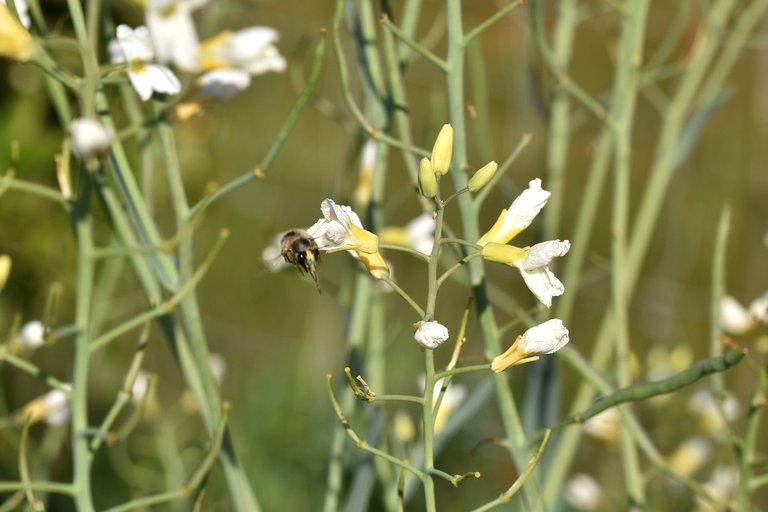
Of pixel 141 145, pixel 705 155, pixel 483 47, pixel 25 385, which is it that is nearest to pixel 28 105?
pixel 25 385

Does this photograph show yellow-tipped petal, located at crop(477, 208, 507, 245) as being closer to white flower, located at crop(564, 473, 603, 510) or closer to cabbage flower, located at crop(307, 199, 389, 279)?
cabbage flower, located at crop(307, 199, 389, 279)

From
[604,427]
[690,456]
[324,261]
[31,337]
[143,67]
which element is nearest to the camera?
[143,67]

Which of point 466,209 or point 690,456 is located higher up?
point 466,209

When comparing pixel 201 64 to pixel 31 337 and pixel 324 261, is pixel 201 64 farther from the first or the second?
pixel 324 261

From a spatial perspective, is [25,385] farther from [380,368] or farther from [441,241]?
[441,241]

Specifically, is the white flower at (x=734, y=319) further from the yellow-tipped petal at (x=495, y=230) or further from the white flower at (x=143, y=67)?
the white flower at (x=143, y=67)

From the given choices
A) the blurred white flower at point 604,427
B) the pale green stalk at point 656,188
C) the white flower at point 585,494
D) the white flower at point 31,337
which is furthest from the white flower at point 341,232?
the white flower at point 585,494

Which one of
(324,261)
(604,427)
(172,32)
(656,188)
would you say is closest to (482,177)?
(172,32)
